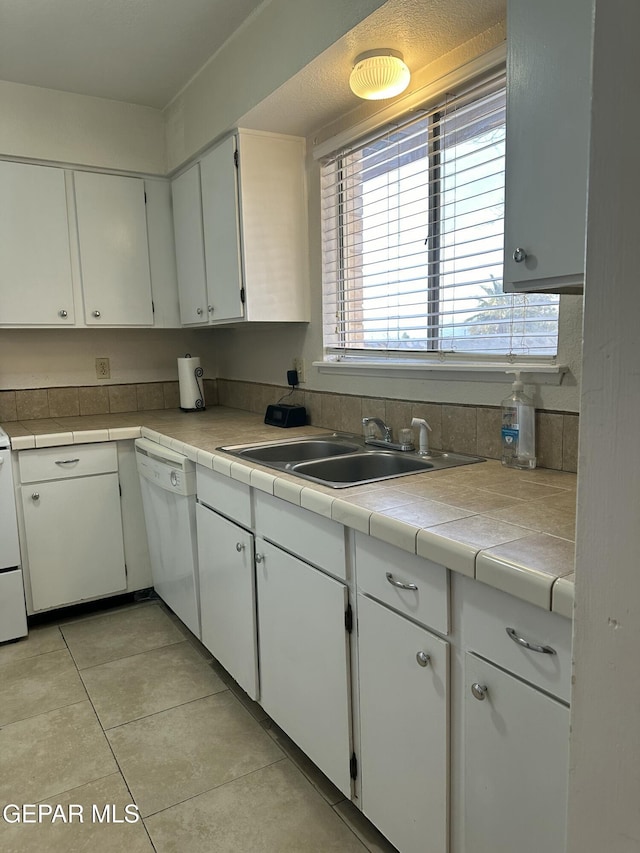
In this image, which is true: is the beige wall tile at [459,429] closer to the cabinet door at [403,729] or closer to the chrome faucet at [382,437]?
the chrome faucet at [382,437]

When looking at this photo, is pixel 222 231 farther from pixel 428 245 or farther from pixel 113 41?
pixel 428 245

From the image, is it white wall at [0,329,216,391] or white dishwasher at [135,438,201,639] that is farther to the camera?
white wall at [0,329,216,391]

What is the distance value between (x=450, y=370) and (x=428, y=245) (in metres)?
0.46

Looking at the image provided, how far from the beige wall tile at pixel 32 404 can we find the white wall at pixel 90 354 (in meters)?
0.04

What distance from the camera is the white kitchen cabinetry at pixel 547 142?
1.11 m

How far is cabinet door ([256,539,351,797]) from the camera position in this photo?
4.91 feet

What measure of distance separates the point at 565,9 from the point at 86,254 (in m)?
2.51

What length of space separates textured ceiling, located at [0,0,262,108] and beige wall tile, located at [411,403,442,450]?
1.54 meters

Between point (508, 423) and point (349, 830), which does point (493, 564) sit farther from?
point (349, 830)

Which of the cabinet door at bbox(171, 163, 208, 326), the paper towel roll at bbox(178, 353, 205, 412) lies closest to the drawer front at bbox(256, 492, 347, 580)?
the cabinet door at bbox(171, 163, 208, 326)

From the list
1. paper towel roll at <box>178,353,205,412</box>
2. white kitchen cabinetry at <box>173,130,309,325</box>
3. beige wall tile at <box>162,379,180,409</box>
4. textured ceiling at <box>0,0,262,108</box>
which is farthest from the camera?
beige wall tile at <box>162,379,180,409</box>

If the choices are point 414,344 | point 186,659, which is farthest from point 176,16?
point 186,659

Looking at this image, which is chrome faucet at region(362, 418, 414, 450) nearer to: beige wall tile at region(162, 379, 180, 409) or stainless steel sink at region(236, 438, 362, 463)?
stainless steel sink at region(236, 438, 362, 463)

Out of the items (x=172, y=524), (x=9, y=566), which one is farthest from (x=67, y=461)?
(x=172, y=524)
